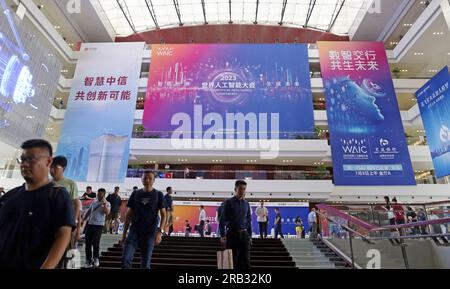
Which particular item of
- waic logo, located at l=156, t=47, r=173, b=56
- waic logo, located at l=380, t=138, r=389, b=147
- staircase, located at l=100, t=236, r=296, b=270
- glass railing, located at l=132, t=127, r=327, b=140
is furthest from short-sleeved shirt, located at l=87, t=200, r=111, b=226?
waic logo, located at l=156, t=47, r=173, b=56

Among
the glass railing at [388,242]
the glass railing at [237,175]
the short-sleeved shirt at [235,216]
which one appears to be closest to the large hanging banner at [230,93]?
the glass railing at [237,175]

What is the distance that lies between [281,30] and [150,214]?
22950 mm

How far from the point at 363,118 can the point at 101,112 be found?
1494 centimetres

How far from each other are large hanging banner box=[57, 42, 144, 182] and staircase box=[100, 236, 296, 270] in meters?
10.4

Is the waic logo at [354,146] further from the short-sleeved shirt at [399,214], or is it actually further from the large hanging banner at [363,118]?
the short-sleeved shirt at [399,214]

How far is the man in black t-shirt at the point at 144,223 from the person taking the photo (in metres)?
3.23

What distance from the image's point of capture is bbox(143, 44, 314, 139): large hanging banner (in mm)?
17766

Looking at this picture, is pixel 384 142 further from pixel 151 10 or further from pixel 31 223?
pixel 151 10

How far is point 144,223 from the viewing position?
3.29 m

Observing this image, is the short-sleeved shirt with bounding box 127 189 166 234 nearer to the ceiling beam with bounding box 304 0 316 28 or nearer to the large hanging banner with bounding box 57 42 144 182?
the large hanging banner with bounding box 57 42 144 182

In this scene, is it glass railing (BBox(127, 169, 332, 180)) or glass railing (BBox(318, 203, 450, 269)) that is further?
glass railing (BBox(127, 169, 332, 180))

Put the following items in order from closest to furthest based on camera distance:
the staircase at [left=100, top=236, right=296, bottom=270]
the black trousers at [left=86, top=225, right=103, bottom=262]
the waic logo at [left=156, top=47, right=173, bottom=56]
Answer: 1. the black trousers at [left=86, top=225, right=103, bottom=262]
2. the staircase at [left=100, top=236, right=296, bottom=270]
3. the waic logo at [left=156, top=47, right=173, bottom=56]
